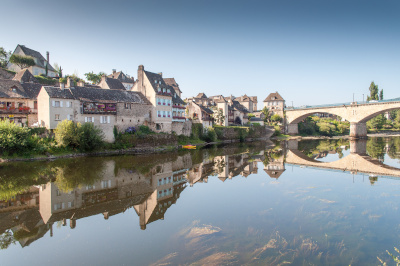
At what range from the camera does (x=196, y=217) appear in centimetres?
1462

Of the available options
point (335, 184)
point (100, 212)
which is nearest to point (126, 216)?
point (100, 212)

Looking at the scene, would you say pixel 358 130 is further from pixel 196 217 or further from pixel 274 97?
pixel 196 217

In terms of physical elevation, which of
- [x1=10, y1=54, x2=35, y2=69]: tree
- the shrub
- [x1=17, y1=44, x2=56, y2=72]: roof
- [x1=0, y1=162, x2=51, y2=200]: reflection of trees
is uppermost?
[x1=17, y1=44, x2=56, y2=72]: roof

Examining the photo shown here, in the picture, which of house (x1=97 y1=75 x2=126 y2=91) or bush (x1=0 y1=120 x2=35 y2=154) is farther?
house (x1=97 y1=75 x2=126 y2=91)

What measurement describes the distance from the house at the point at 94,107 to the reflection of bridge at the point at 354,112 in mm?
53992

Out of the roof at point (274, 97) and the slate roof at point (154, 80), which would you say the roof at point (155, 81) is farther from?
the roof at point (274, 97)

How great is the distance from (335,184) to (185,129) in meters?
34.4

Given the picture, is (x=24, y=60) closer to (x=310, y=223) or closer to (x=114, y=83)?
(x=114, y=83)

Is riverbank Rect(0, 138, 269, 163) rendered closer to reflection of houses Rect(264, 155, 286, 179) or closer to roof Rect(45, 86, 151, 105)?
roof Rect(45, 86, 151, 105)

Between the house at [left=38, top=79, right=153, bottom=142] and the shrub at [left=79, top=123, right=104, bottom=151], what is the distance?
10.3 ft

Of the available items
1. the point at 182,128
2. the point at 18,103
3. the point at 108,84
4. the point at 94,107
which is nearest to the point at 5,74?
the point at 108,84

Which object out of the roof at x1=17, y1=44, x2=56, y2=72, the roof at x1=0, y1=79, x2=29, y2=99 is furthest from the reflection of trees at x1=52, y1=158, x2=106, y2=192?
the roof at x1=17, y1=44, x2=56, y2=72

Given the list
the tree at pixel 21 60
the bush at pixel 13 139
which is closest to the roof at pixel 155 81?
the bush at pixel 13 139

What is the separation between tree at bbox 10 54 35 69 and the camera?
206ft
